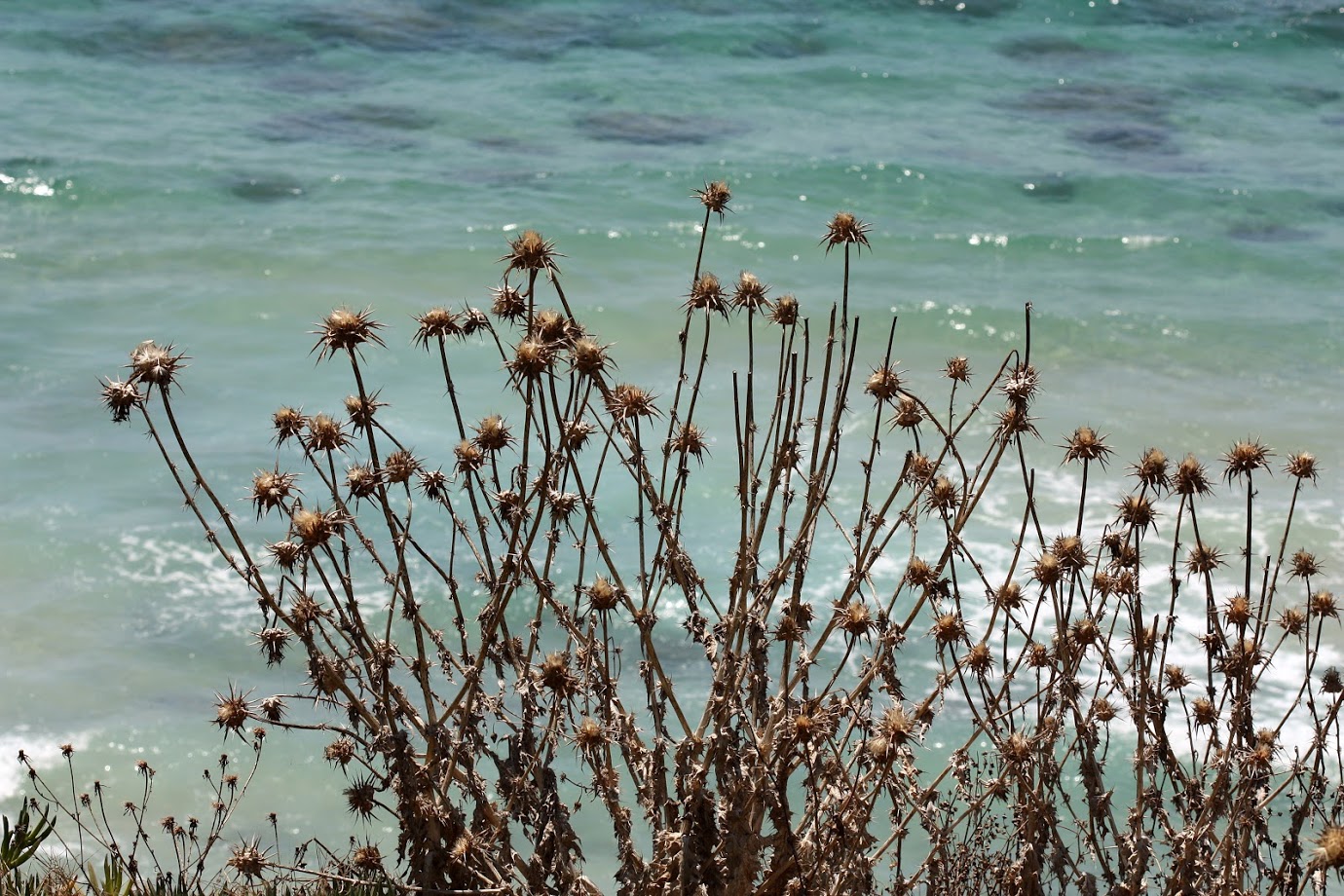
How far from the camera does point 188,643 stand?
579cm

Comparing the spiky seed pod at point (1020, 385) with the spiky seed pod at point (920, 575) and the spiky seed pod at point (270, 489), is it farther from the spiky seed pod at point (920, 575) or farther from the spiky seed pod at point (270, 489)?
the spiky seed pod at point (270, 489)

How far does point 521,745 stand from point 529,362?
2.77 ft

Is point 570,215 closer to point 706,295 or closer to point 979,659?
point 979,659

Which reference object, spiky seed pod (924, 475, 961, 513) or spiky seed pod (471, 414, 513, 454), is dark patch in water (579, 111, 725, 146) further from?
spiky seed pod (471, 414, 513, 454)

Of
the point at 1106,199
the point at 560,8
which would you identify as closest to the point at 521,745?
the point at 1106,199

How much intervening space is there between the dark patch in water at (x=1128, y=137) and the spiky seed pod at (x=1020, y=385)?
12.8 metres

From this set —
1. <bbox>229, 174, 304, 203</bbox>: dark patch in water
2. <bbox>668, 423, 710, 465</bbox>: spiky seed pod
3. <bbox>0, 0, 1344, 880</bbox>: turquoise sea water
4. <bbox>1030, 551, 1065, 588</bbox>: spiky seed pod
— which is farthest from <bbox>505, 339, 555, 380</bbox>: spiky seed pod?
<bbox>229, 174, 304, 203</bbox>: dark patch in water

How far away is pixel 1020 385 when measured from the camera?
2523 mm

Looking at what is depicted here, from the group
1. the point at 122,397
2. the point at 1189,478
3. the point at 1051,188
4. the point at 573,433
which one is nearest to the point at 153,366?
the point at 122,397

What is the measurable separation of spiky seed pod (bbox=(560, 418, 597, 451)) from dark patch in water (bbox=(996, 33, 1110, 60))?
1595cm

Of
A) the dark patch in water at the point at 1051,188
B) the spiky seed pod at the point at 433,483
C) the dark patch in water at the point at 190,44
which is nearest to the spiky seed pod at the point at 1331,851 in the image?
the spiky seed pod at the point at 433,483

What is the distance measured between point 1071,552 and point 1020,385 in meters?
0.29

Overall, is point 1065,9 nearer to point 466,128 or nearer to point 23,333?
point 466,128

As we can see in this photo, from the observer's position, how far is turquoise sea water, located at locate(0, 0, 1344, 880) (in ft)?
21.1
